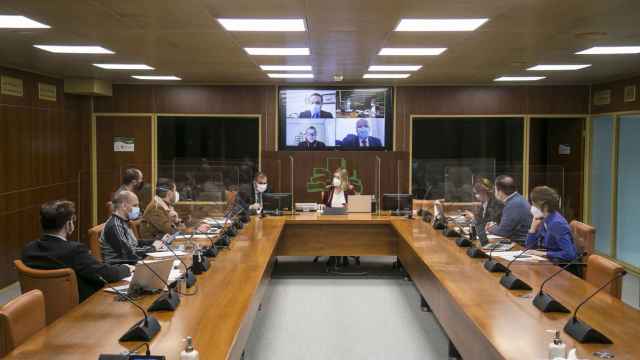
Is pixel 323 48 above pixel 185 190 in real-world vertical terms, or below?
above

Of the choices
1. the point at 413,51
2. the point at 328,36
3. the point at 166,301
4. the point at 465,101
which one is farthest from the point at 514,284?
the point at 465,101

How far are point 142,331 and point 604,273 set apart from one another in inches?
109

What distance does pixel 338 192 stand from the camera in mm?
8695

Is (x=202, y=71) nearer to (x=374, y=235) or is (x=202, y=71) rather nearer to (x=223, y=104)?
(x=223, y=104)

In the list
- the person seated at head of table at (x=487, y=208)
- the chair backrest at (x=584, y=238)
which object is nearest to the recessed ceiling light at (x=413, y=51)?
the person seated at head of table at (x=487, y=208)

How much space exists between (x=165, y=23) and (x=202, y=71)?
3.42m

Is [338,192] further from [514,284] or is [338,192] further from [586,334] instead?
[586,334]

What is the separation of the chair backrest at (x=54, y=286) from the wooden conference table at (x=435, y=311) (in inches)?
8.6

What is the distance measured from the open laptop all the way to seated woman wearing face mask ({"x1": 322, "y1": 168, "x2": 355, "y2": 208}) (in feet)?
0.51

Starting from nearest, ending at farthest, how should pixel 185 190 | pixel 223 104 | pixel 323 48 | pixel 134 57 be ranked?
pixel 323 48 < pixel 134 57 < pixel 185 190 < pixel 223 104

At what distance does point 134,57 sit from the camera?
6840mm

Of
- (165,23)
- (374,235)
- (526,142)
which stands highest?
(165,23)

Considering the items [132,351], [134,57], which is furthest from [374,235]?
[132,351]

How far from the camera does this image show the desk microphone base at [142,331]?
2963 mm
